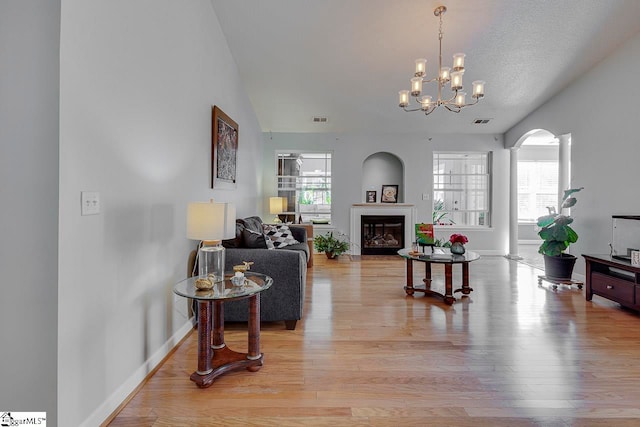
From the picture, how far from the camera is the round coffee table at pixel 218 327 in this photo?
1937mm

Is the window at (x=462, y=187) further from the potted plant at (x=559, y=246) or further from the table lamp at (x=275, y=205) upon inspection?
the table lamp at (x=275, y=205)

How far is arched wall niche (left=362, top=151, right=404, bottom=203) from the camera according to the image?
724 centimetres

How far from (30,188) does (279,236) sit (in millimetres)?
3400

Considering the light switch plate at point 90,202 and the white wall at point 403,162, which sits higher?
the white wall at point 403,162

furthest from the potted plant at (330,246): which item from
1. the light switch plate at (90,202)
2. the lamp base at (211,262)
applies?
the light switch plate at (90,202)

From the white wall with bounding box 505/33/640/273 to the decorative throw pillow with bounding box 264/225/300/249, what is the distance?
163 inches

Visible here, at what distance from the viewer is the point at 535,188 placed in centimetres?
859

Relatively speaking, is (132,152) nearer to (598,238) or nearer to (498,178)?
(598,238)

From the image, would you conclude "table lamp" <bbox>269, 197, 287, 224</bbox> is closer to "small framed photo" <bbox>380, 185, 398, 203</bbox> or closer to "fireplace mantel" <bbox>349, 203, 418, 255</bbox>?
"fireplace mantel" <bbox>349, 203, 418, 255</bbox>

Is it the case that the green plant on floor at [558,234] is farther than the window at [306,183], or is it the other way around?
the window at [306,183]

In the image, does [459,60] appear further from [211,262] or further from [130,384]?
[130,384]

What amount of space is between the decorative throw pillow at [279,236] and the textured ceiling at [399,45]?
7.43 ft

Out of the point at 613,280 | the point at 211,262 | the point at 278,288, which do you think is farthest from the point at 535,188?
the point at 211,262

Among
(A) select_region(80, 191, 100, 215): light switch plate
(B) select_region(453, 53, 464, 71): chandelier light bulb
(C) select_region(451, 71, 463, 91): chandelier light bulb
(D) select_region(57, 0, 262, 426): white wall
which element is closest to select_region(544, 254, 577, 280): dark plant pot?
(C) select_region(451, 71, 463, 91): chandelier light bulb
